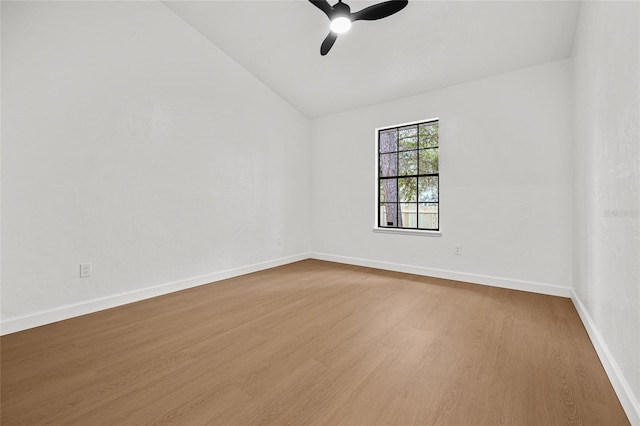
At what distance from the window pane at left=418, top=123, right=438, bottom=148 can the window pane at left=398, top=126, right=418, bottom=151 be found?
0.09 m

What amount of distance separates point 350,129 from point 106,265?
156 inches

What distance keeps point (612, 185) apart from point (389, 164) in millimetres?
3104

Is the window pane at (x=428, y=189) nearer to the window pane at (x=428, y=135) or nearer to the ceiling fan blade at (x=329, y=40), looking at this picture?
the window pane at (x=428, y=135)

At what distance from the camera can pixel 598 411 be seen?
1.42 metres

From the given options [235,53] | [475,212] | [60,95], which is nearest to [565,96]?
[475,212]

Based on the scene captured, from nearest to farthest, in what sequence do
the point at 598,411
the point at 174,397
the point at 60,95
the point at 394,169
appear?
the point at 598,411 → the point at 174,397 → the point at 60,95 → the point at 394,169

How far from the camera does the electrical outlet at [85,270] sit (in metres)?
2.71

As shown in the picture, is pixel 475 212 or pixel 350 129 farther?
pixel 350 129

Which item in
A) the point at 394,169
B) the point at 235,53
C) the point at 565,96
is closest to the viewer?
the point at 565,96

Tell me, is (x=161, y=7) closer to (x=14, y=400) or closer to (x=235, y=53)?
(x=235, y=53)

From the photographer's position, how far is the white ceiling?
9.17 ft

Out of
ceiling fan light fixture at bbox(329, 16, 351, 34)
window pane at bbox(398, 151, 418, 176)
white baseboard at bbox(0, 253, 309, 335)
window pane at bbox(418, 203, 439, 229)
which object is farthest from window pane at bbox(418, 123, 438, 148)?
white baseboard at bbox(0, 253, 309, 335)

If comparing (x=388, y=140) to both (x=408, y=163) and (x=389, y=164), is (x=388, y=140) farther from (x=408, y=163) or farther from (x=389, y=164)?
(x=408, y=163)

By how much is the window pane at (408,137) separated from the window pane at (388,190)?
558 millimetres
